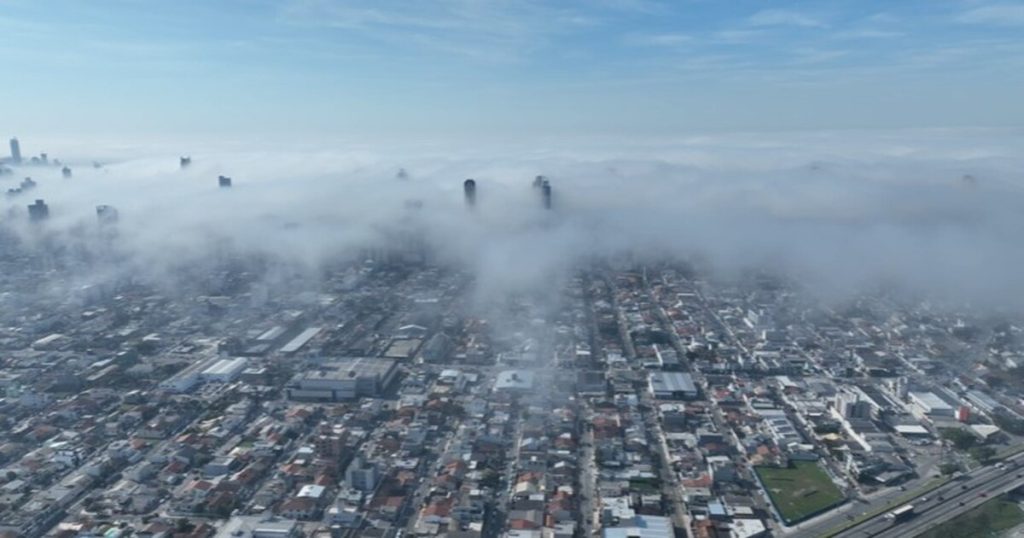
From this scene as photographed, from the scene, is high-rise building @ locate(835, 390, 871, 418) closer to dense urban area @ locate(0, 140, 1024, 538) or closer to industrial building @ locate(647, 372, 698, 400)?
dense urban area @ locate(0, 140, 1024, 538)

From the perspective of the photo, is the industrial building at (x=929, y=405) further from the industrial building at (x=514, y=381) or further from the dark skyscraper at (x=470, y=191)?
→ the dark skyscraper at (x=470, y=191)

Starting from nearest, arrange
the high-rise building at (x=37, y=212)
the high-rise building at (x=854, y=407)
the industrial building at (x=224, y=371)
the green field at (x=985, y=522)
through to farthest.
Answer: the green field at (x=985, y=522)
the high-rise building at (x=854, y=407)
the industrial building at (x=224, y=371)
the high-rise building at (x=37, y=212)

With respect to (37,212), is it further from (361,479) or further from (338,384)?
(361,479)

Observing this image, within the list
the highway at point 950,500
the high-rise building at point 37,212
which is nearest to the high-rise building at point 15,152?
the high-rise building at point 37,212

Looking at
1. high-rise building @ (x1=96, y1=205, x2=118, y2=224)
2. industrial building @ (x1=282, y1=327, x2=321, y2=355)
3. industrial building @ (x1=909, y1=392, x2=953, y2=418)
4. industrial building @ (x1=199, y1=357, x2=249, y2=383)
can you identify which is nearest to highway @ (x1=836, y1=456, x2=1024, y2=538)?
industrial building @ (x1=909, y1=392, x2=953, y2=418)

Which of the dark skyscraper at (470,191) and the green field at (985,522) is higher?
the dark skyscraper at (470,191)

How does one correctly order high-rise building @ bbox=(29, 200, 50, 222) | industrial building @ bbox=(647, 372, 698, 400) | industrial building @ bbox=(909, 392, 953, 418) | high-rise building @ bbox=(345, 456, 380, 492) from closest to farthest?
high-rise building @ bbox=(345, 456, 380, 492), industrial building @ bbox=(909, 392, 953, 418), industrial building @ bbox=(647, 372, 698, 400), high-rise building @ bbox=(29, 200, 50, 222)

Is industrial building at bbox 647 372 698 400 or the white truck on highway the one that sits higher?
industrial building at bbox 647 372 698 400

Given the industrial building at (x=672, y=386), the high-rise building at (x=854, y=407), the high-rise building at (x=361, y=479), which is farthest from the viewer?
the industrial building at (x=672, y=386)
